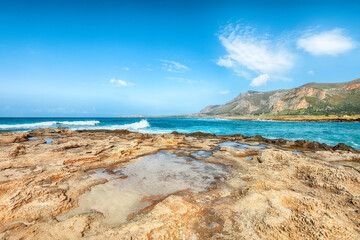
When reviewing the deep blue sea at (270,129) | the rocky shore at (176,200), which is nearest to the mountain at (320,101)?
the deep blue sea at (270,129)

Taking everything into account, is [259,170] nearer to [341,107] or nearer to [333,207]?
[333,207]

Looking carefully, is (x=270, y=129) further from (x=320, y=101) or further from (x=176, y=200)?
(x=320, y=101)

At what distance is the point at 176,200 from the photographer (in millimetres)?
4012

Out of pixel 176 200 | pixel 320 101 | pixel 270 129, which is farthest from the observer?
pixel 320 101

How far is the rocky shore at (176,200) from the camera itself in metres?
3.12

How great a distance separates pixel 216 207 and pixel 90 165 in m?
6.87

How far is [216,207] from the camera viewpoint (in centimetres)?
404

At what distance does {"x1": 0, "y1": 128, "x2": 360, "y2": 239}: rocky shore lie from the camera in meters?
3.12

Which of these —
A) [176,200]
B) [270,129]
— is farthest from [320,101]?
[176,200]

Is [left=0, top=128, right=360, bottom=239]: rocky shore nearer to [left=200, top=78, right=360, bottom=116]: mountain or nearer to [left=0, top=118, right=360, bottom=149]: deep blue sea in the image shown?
[left=0, top=118, right=360, bottom=149]: deep blue sea

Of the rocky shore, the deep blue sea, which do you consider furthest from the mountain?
the rocky shore

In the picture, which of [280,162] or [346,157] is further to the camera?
[346,157]

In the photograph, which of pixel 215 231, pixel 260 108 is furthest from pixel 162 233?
pixel 260 108

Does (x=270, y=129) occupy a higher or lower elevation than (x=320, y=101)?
lower
